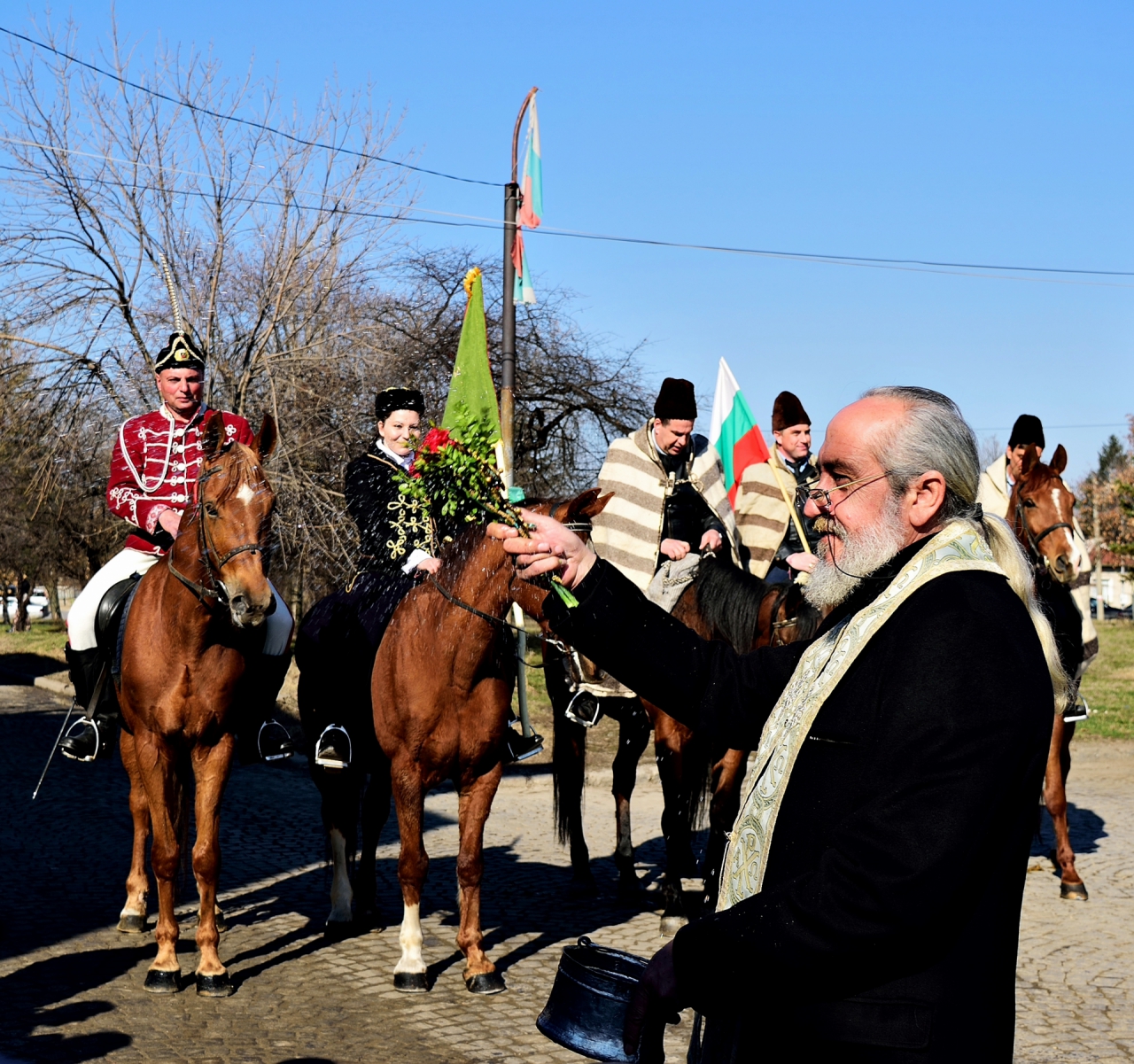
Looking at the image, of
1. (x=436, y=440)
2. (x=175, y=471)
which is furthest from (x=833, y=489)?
(x=175, y=471)

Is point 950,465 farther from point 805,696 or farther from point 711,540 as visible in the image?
point 711,540

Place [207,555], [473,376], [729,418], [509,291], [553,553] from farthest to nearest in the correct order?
[729,418]
[509,291]
[207,555]
[473,376]
[553,553]

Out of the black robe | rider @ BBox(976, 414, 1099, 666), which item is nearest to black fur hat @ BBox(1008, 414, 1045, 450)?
rider @ BBox(976, 414, 1099, 666)

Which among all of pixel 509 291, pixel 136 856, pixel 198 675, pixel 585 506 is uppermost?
pixel 509 291

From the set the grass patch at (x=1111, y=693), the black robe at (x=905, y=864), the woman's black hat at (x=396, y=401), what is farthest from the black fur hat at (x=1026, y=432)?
the grass patch at (x=1111, y=693)

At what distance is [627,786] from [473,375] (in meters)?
4.14

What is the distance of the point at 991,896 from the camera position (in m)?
2.20

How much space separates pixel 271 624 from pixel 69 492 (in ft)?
39.4

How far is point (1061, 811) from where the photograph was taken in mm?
8891

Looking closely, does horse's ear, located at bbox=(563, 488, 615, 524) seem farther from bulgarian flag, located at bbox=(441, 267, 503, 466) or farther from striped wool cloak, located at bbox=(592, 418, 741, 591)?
striped wool cloak, located at bbox=(592, 418, 741, 591)

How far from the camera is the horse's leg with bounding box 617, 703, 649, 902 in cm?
836

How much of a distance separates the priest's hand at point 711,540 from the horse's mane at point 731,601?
0.33 metres

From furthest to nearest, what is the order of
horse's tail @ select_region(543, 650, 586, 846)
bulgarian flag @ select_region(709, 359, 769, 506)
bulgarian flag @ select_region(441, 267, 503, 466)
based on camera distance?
bulgarian flag @ select_region(709, 359, 769, 506)
horse's tail @ select_region(543, 650, 586, 846)
bulgarian flag @ select_region(441, 267, 503, 466)

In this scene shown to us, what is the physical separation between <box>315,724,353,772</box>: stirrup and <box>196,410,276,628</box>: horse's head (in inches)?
46.9
